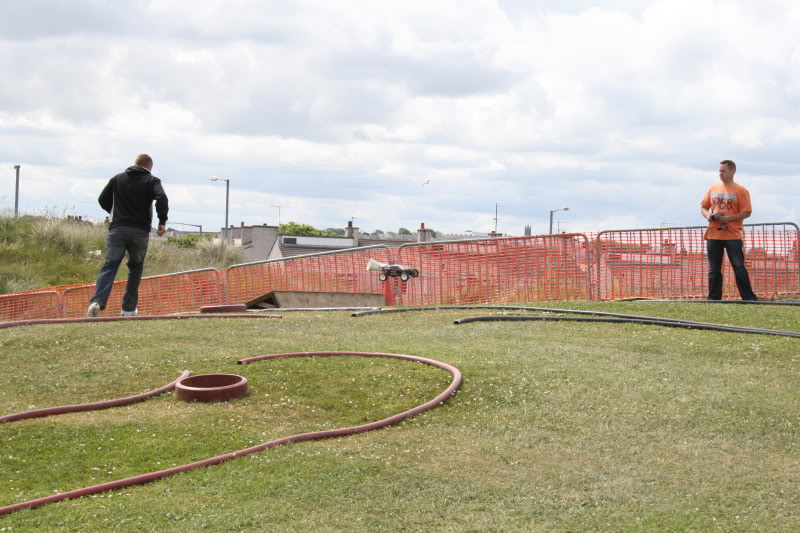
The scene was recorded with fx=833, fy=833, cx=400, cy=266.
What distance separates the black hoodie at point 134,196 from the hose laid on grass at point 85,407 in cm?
488

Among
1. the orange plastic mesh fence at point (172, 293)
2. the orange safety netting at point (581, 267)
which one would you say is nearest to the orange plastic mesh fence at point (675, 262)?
the orange safety netting at point (581, 267)

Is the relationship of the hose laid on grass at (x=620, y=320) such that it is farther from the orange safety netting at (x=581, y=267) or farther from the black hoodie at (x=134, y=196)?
the black hoodie at (x=134, y=196)

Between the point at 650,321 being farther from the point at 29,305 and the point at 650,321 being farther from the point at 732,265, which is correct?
the point at 29,305

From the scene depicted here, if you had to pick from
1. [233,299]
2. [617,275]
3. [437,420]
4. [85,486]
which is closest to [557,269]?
[617,275]

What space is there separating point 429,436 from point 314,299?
40.1 feet

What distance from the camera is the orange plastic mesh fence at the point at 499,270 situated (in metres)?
14.7

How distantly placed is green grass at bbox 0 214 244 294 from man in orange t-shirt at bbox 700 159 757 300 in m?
18.4

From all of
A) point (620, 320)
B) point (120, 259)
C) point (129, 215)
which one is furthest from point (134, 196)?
point (620, 320)

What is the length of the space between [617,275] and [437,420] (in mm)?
9801

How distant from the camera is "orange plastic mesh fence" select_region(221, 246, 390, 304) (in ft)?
58.9

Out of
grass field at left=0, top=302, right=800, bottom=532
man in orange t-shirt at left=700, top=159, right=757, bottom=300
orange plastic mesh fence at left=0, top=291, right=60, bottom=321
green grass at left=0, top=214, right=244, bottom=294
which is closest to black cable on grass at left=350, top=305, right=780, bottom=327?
grass field at left=0, top=302, right=800, bottom=532

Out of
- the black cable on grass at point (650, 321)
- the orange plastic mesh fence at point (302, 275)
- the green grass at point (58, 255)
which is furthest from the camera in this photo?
the green grass at point (58, 255)

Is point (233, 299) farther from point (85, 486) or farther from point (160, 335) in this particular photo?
point (85, 486)

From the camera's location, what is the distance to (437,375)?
22.6 ft
